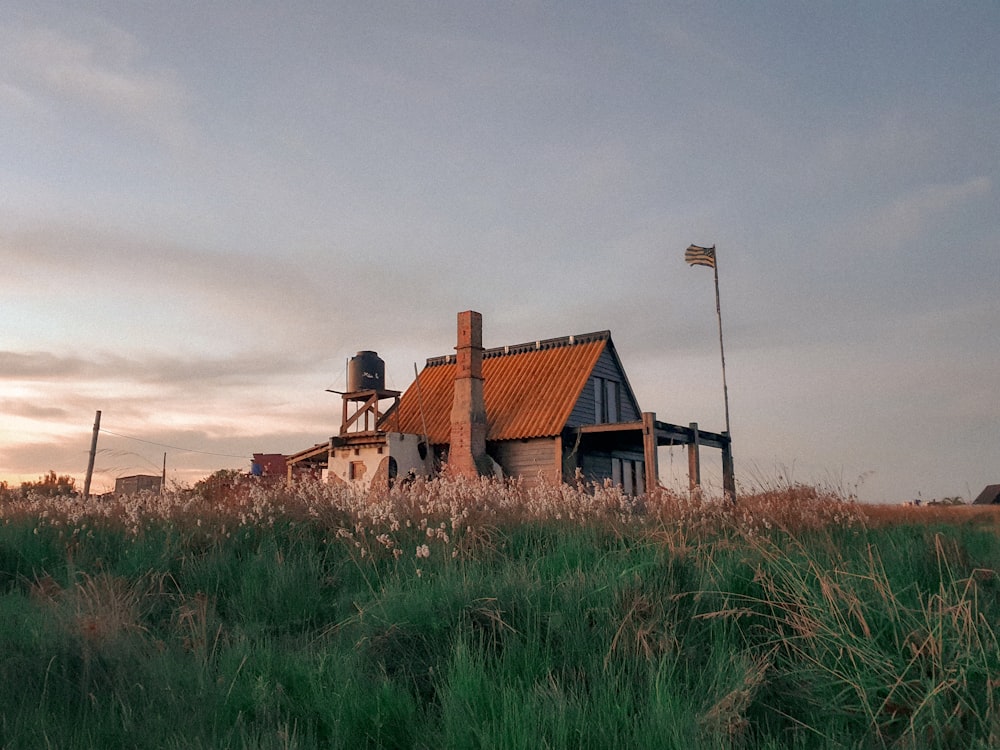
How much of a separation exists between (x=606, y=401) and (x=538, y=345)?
143 inches

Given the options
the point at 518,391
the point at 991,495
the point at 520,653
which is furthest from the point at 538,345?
the point at 991,495

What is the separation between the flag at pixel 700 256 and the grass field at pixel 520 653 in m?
23.3

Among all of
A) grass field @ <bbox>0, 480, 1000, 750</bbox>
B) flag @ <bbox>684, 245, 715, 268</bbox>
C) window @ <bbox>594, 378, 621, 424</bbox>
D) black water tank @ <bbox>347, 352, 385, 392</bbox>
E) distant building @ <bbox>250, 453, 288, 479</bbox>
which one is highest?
flag @ <bbox>684, 245, 715, 268</bbox>

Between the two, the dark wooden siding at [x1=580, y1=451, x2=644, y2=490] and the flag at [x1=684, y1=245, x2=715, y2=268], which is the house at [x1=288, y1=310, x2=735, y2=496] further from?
the flag at [x1=684, y1=245, x2=715, y2=268]

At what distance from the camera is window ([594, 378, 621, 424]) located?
27.9 meters

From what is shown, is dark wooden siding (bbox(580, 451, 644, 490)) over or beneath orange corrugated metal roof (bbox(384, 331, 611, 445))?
beneath

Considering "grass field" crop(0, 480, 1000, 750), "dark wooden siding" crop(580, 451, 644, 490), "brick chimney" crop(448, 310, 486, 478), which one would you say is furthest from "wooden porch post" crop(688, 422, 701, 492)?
"grass field" crop(0, 480, 1000, 750)

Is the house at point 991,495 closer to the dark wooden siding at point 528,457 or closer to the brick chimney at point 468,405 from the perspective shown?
the dark wooden siding at point 528,457

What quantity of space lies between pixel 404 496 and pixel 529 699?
22.7 feet

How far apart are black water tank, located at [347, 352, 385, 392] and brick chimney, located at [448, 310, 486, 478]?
5491 mm

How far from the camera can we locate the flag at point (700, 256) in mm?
30094

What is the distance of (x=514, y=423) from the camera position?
87.0 ft

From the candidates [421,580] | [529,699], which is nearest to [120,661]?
[421,580]

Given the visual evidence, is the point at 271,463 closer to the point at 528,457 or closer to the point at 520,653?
the point at 528,457
